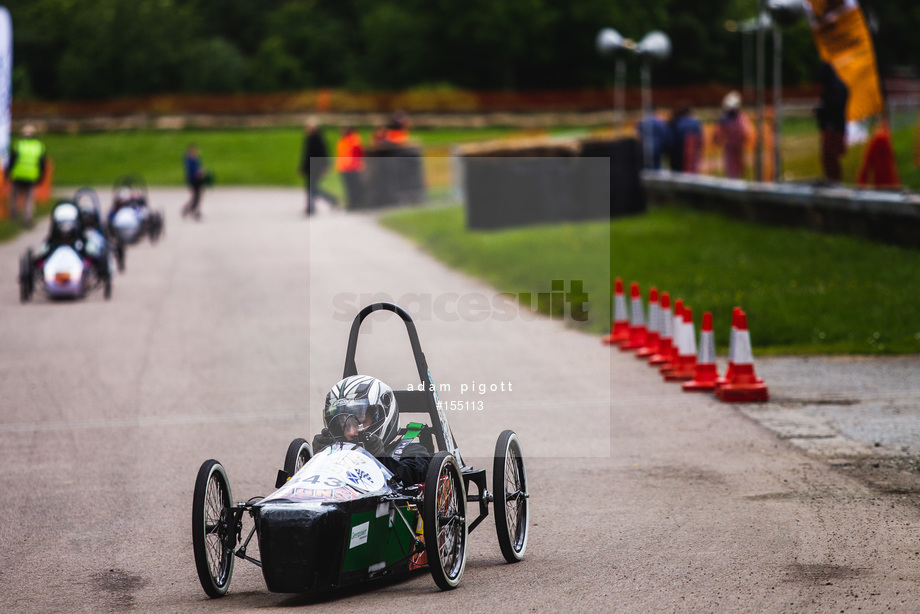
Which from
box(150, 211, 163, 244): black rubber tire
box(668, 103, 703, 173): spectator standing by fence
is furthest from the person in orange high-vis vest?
box(668, 103, 703, 173): spectator standing by fence

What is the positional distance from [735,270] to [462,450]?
8.80 meters

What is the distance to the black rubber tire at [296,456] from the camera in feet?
22.2

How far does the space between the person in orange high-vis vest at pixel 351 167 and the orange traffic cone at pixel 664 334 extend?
812 inches

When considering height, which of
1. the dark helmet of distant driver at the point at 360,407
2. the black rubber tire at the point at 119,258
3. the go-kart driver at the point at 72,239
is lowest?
the dark helmet of distant driver at the point at 360,407

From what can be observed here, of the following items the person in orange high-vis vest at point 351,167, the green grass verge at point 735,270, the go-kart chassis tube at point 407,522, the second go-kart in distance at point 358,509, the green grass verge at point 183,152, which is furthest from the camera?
the green grass verge at point 183,152

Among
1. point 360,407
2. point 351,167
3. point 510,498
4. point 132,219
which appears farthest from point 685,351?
point 351,167

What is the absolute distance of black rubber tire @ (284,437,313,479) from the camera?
6.77 m

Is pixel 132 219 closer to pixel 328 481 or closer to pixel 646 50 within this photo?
pixel 646 50

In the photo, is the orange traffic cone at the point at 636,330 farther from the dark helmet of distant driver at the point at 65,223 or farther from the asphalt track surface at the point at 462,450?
the dark helmet of distant driver at the point at 65,223

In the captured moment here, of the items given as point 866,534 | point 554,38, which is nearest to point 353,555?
A: point 866,534

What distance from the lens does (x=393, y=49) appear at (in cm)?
8325

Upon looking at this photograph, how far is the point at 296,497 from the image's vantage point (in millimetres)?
5887

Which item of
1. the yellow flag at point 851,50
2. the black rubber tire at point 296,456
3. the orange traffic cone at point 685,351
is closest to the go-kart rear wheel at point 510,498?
the black rubber tire at point 296,456

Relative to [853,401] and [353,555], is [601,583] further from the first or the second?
[853,401]
